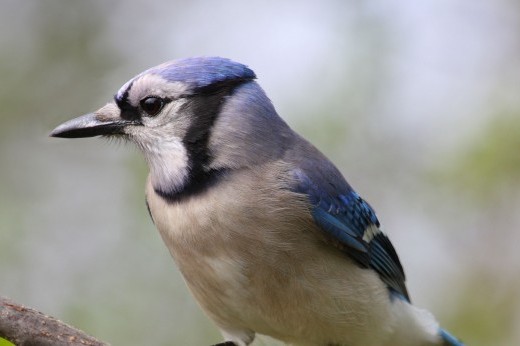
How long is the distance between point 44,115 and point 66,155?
500mm

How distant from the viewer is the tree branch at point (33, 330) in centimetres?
310

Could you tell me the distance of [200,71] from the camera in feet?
12.3

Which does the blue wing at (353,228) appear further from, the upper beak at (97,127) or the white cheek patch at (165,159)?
the upper beak at (97,127)

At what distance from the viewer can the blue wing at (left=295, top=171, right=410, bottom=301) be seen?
3.84m

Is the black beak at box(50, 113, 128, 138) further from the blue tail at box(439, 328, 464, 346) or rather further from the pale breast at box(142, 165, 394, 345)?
the blue tail at box(439, 328, 464, 346)

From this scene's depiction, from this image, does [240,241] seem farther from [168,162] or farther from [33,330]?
[33,330]

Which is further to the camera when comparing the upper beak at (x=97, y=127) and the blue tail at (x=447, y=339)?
the blue tail at (x=447, y=339)

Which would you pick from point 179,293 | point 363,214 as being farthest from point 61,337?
point 179,293

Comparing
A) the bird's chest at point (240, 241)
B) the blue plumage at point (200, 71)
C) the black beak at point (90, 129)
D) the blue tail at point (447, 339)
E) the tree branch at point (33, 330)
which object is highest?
the blue plumage at point (200, 71)

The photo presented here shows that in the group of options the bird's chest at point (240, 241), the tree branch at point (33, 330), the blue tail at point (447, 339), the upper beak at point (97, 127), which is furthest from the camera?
the blue tail at point (447, 339)

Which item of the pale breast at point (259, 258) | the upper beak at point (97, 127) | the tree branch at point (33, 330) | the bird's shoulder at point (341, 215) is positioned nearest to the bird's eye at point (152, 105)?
the upper beak at point (97, 127)

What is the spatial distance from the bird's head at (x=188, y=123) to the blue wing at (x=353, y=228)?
0.25 meters

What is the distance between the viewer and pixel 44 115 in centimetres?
655

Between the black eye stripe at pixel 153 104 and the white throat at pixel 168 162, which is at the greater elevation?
the black eye stripe at pixel 153 104
